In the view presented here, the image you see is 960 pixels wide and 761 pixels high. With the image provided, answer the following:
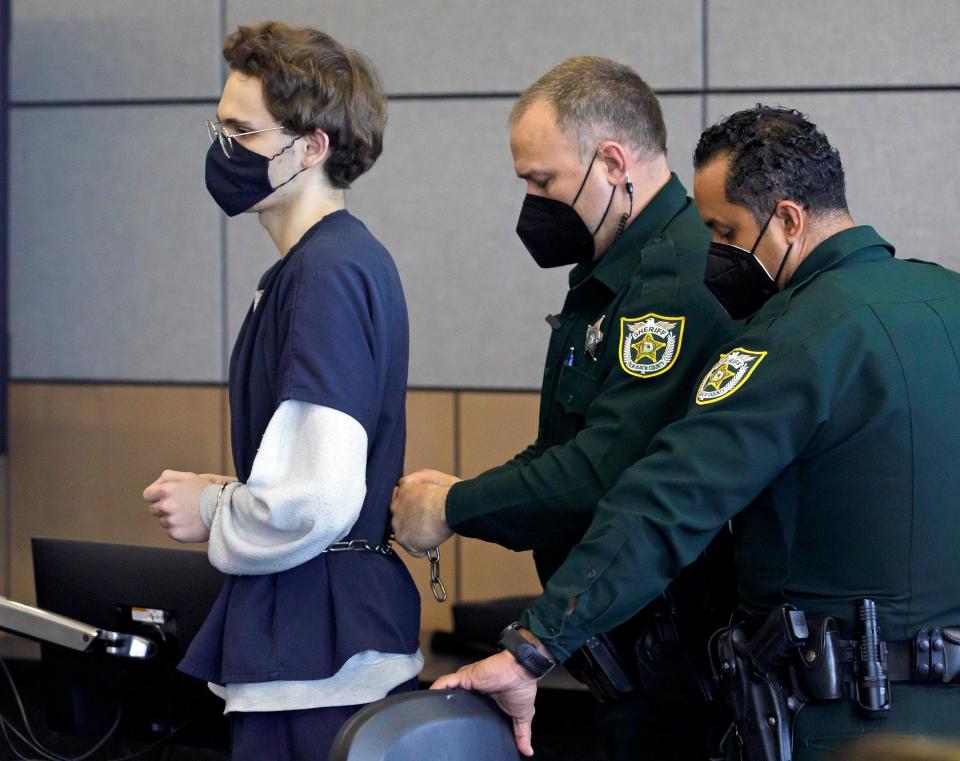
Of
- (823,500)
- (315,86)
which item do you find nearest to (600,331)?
(823,500)

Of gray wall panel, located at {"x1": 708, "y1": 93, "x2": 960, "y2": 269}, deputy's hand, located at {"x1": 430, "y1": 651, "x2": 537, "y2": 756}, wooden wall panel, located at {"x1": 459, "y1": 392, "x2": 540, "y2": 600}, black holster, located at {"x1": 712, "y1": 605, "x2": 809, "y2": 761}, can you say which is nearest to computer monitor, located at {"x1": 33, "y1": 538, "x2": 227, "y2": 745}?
deputy's hand, located at {"x1": 430, "y1": 651, "x2": 537, "y2": 756}

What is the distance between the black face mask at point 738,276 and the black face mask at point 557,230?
8.5 inches

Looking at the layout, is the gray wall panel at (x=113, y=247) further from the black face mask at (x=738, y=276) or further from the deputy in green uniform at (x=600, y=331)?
the black face mask at (x=738, y=276)

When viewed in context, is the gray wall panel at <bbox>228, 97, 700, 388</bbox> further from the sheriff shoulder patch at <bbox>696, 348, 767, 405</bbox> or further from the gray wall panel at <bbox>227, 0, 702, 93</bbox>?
the sheriff shoulder patch at <bbox>696, 348, 767, 405</bbox>


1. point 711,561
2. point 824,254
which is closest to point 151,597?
point 711,561

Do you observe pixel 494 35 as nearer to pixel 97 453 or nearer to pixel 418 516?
pixel 97 453

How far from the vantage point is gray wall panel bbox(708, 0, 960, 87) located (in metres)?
2.75

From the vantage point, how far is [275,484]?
4.06 ft

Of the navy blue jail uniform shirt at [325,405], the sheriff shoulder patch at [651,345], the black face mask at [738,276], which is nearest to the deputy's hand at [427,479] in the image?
the navy blue jail uniform shirt at [325,405]

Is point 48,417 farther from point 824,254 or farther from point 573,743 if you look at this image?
point 824,254

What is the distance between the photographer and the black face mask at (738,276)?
1414mm

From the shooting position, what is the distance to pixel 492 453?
9.82ft

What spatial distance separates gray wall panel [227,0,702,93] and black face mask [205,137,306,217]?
5.32 ft

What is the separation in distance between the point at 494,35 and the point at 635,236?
5.21 ft
